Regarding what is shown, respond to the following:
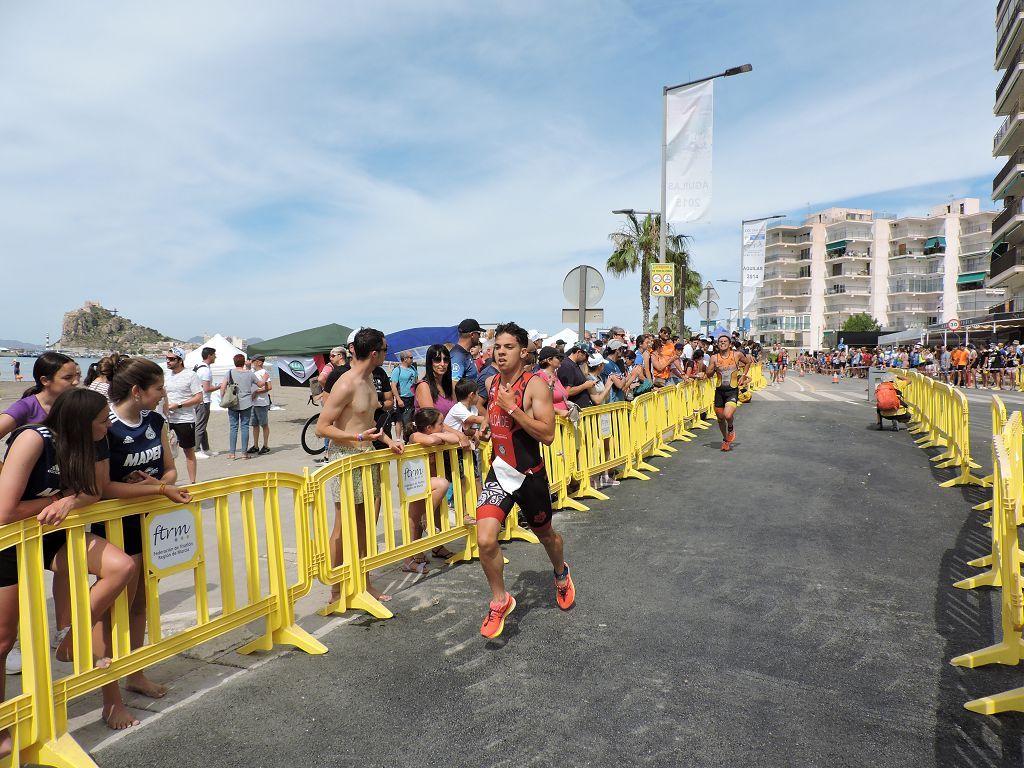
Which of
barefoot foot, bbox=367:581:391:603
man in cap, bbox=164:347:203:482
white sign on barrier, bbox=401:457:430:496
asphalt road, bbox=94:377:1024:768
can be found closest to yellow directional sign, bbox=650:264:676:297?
asphalt road, bbox=94:377:1024:768

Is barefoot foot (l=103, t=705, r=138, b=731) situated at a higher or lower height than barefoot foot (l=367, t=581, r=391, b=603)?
higher

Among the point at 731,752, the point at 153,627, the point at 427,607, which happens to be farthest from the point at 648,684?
the point at 153,627

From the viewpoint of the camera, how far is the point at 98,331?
17588 centimetres

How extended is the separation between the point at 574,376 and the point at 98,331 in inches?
7967

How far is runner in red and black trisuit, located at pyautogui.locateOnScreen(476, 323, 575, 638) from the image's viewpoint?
4.14 m

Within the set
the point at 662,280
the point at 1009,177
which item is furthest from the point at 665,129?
the point at 1009,177

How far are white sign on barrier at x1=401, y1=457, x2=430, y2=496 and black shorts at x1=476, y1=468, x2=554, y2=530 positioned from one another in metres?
0.92

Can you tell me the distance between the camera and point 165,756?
284cm

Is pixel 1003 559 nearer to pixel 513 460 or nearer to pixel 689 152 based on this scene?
pixel 513 460

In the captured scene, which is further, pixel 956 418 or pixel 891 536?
pixel 956 418

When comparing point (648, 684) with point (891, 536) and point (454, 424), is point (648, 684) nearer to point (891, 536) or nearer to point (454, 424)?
point (454, 424)

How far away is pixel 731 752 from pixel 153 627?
280 centimetres

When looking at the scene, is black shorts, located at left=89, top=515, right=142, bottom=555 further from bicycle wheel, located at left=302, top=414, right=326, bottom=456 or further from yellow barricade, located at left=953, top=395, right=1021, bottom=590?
bicycle wheel, located at left=302, top=414, right=326, bottom=456

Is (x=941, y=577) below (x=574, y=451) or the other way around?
below
